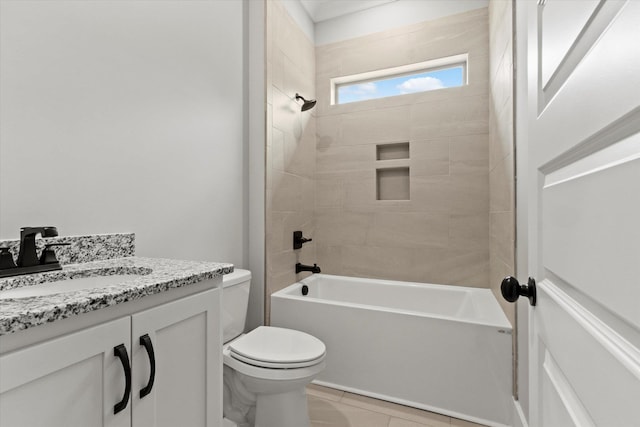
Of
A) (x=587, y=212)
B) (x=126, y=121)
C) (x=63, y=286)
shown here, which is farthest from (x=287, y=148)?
(x=587, y=212)

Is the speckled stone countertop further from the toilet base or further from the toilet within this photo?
the toilet base

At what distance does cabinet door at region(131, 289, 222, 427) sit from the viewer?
2.45ft

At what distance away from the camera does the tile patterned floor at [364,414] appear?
165cm

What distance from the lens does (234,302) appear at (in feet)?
5.61

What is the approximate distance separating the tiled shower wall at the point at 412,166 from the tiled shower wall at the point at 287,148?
0.56ft

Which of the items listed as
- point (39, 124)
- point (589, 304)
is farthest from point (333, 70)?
point (589, 304)

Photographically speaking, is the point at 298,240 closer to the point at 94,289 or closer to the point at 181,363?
the point at 181,363

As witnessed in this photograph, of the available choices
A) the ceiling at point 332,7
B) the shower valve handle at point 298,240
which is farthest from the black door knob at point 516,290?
the ceiling at point 332,7

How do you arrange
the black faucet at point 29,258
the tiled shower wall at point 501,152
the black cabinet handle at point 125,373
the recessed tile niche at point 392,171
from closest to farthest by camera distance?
the black cabinet handle at point 125,373, the black faucet at point 29,258, the tiled shower wall at point 501,152, the recessed tile niche at point 392,171

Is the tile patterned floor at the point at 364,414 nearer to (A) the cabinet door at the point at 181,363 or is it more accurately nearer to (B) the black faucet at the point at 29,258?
(A) the cabinet door at the point at 181,363

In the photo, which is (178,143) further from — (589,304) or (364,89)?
(364,89)

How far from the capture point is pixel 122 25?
1321mm

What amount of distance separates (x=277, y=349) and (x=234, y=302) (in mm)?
369

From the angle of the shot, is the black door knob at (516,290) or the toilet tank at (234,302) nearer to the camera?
the black door knob at (516,290)
